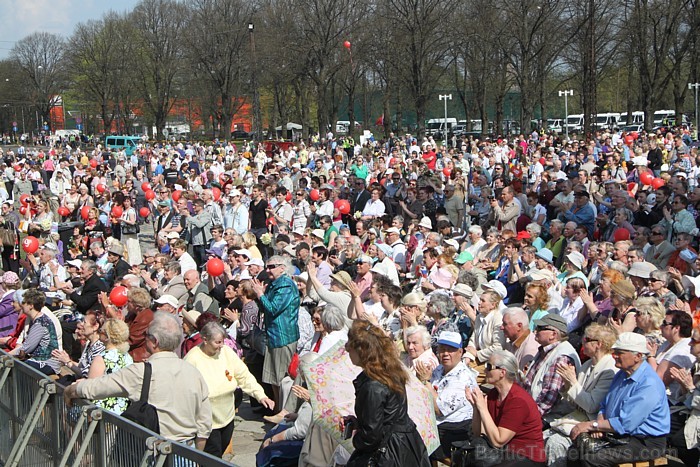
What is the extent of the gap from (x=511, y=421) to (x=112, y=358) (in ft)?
10.4

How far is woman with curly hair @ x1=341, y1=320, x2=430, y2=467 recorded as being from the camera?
16.1 feet

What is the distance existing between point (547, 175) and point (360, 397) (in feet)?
42.5

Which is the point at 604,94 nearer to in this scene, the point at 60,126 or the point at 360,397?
the point at 60,126

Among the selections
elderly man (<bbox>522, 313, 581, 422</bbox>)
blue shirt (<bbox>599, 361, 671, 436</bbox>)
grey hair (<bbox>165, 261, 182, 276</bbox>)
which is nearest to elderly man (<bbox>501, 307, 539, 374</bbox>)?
elderly man (<bbox>522, 313, 581, 422</bbox>)

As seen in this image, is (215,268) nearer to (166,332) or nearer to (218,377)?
(218,377)

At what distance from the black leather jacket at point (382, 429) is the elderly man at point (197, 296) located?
531cm

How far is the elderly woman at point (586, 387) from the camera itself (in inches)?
245

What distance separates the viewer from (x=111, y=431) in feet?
18.0

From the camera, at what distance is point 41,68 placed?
90.8m

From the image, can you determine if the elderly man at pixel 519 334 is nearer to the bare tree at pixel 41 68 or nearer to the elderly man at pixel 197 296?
the elderly man at pixel 197 296

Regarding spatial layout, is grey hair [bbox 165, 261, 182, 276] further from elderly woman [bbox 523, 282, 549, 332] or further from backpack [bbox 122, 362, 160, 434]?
backpack [bbox 122, 362, 160, 434]

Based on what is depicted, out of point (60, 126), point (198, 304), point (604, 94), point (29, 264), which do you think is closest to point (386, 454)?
point (198, 304)

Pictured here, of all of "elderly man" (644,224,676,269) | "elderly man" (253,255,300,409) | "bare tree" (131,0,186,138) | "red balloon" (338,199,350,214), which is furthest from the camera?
"bare tree" (131,0,186,138)

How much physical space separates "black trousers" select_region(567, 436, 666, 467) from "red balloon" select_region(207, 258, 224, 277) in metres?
6.15
